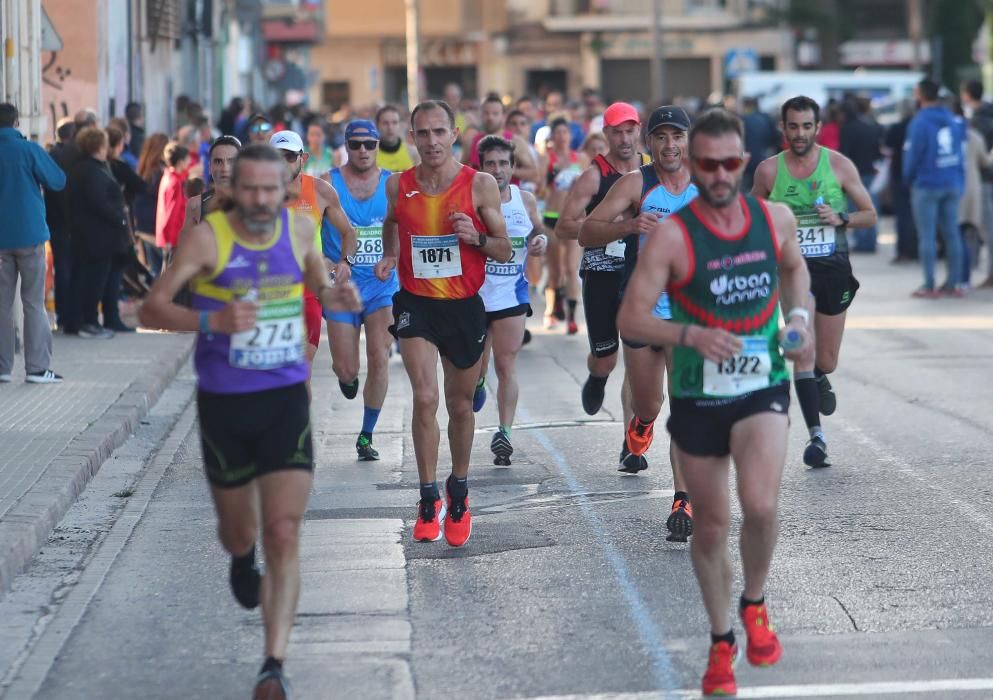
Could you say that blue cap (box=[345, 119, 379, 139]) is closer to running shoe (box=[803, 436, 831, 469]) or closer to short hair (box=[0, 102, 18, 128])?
running shoe (box=[803, 436, 831, 469])

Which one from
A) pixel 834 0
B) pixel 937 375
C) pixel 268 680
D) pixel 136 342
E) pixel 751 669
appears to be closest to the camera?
pixel 268 680

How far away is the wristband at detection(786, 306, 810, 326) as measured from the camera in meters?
6.00

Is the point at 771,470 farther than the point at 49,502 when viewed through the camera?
No

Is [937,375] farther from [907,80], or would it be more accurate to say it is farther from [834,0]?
[834,0]

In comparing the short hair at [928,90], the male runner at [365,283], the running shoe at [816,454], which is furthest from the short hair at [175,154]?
the running shoe at [816,454]

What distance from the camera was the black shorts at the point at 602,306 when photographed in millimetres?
9984

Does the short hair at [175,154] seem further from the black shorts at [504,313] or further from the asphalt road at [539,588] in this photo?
the black shorts at [504,313]

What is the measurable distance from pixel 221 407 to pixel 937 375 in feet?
30.5

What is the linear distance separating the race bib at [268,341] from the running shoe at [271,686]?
3.14ft

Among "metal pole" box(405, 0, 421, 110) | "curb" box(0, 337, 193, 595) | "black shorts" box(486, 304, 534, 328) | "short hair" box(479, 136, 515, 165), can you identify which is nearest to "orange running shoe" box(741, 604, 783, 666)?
"curb" box(0, 337, 193, 595)

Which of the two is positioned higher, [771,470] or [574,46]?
[574,46]

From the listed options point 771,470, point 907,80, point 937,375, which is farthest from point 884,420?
point 907,80

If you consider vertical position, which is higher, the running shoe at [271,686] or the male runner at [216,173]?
the male runner at [216,173]

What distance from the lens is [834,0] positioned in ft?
230
